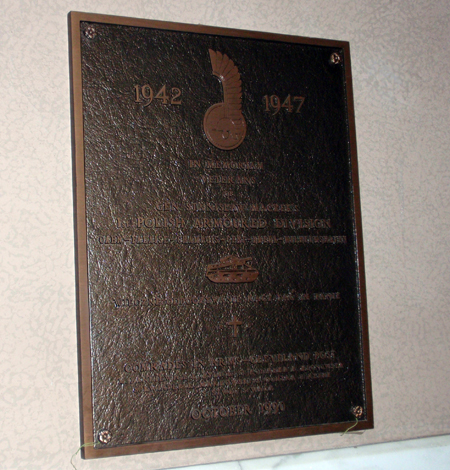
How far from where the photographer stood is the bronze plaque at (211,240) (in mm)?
1903

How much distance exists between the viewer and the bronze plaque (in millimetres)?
1903

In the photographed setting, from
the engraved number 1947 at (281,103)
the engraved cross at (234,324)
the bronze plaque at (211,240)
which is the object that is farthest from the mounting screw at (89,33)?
the engraved cross at (234,324)

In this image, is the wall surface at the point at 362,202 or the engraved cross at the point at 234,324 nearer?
the wall surface at the point at 362,202

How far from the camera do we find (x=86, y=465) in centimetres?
187

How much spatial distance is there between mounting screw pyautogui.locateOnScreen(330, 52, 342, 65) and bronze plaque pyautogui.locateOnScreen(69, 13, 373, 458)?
0.04 m

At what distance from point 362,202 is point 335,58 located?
0.57 metres

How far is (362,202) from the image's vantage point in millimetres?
2314

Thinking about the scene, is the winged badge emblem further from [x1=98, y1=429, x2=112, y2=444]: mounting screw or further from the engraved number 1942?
[x1=98, y1=429, x2=112, y2=444]: mounting screw

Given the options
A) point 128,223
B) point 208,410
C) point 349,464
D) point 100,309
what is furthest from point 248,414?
point 128,223

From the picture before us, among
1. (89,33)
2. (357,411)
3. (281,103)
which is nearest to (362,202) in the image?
(281,103)

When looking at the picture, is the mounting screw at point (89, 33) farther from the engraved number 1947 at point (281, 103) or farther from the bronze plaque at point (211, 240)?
the engraved number 1947 at point (281, 103)

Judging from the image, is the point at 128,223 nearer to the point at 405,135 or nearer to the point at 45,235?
the point at 45,235

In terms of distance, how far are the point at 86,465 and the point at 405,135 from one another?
1722mm

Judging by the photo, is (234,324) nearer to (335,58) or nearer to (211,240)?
(211,240)
